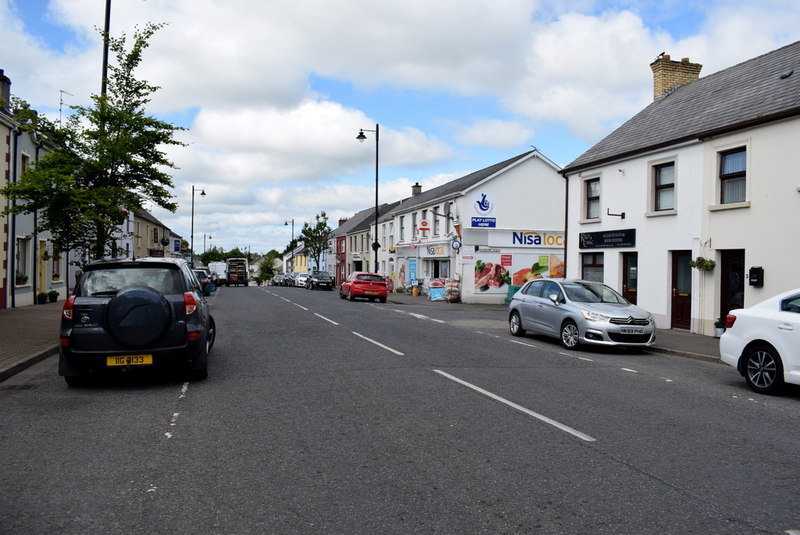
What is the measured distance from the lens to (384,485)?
4.41 metres

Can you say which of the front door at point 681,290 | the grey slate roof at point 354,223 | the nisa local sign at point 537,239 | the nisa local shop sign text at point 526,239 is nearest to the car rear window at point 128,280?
the front door at point 681,290

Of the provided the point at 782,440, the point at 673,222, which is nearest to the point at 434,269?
the point at 673,222

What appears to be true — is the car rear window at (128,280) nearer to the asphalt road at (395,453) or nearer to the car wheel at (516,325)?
the asphalt road at (395,453)

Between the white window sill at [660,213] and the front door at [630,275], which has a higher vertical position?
the white window sill at [660,213]

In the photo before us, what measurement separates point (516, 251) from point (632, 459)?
30322 mm

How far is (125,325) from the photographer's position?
7.56 metres

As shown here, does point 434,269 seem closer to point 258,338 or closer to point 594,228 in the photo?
point 594,228

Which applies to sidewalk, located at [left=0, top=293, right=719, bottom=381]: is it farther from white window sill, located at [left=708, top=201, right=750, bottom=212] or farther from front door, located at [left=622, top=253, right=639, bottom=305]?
white window sill, located at [left=708, top=201, right=750, bottom=212]

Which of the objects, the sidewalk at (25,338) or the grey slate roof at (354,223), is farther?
the grey slate roof at (354,223)

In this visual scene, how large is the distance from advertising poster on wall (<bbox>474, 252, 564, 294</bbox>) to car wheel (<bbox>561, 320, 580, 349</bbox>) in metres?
20.0

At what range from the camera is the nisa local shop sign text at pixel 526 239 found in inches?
1362

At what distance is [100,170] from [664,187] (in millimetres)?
15352

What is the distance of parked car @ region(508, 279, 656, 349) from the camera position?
1254cm

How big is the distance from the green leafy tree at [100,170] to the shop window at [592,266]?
1403 centimetres
